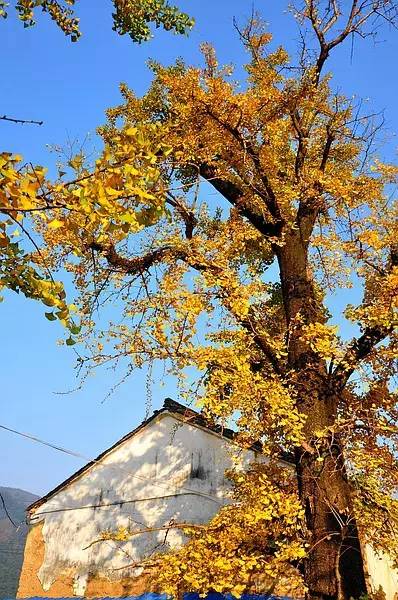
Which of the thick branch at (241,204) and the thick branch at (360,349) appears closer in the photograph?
the thick branch at (360,349)

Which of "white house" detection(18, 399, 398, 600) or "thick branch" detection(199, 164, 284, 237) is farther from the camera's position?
"white house" detection(18, 399, 398, 600)

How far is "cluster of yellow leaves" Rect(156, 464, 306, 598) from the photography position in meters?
6.37

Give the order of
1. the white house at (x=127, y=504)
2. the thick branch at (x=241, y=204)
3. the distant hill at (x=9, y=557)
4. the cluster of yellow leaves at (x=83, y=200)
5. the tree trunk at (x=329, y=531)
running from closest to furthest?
the cluster of yellow leaves at (x=83, y=200) < the tree trunk at (x=329, y=531) < the thick branch at (x=241, y=204) < the white house at (x=127, y=504) < the distant hill at (x=9, y=557)

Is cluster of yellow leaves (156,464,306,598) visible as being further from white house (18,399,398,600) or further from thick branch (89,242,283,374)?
white house (18,399,398,600)

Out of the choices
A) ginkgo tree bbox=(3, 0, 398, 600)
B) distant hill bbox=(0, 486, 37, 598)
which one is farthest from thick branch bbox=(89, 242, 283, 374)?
distant hill bbox=(0, 486, 37, 598)

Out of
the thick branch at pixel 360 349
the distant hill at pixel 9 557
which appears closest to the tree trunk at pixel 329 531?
the thick branch at pixel 360 349

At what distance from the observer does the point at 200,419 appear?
1296cm

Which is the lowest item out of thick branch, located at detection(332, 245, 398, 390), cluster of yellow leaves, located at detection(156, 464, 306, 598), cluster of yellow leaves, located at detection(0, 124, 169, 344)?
cluster of yellow leaves, located at detection(156, 464, 306, 598)

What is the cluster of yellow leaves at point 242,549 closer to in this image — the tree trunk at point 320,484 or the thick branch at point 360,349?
the tree trunk at point 320,484

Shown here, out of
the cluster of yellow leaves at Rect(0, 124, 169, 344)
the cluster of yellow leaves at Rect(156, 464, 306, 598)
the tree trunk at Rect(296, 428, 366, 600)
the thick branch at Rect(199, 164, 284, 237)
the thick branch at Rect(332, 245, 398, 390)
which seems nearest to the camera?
the cluster of yellow leaves at Rect(0, 124, 169, 344)

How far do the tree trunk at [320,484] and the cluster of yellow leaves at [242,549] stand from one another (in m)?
0.30

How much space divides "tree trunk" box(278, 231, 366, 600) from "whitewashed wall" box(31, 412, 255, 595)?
4.67 metres

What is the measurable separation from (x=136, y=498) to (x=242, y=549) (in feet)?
21.8

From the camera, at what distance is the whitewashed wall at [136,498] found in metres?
12.1
